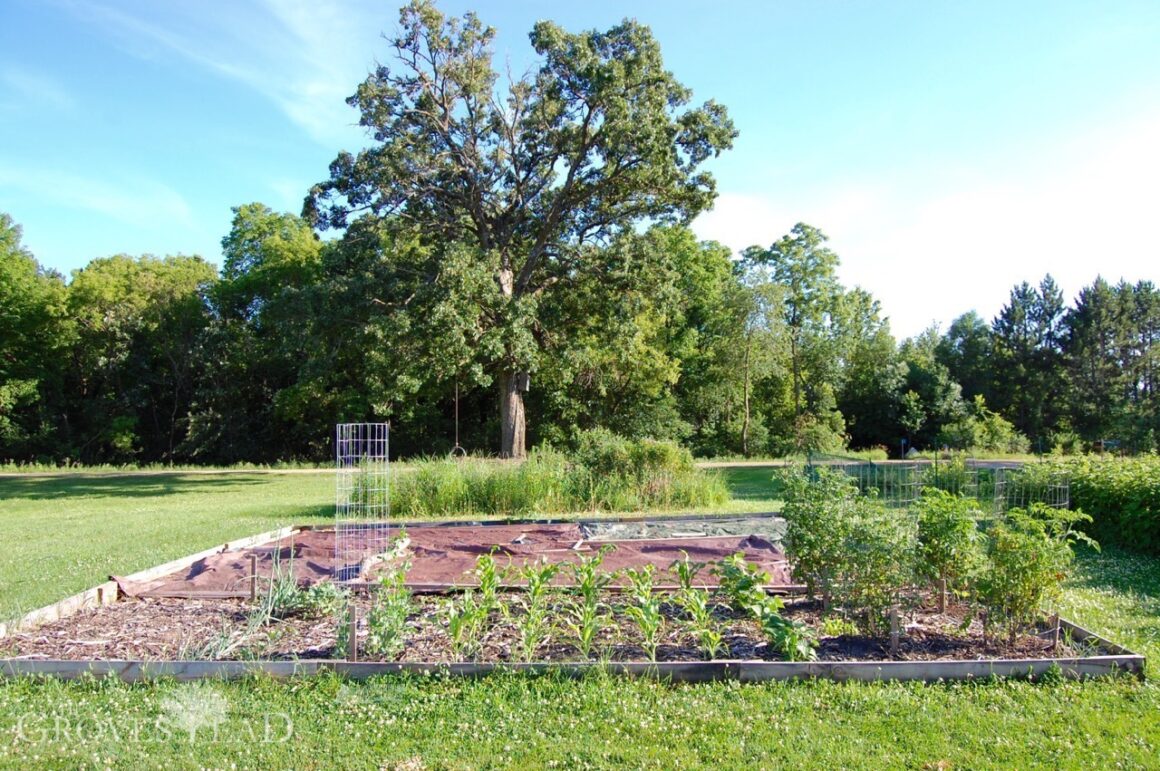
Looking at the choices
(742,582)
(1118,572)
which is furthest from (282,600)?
(1118,572)

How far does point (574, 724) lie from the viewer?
352 cm

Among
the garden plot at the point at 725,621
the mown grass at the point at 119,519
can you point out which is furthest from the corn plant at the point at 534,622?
the mown grass at the point at 119,519

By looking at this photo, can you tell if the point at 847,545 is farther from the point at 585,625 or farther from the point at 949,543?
the point at 585,625

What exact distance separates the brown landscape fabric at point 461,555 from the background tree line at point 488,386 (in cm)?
1298

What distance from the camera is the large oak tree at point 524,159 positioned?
18.1 metres

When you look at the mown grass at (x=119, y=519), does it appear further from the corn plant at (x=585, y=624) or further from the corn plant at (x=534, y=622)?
the corn plant at (x=585, y=624)

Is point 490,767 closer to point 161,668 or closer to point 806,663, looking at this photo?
point 806,663

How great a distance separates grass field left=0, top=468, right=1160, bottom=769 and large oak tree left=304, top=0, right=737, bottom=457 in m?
14.0

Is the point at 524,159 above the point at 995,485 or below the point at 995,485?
above

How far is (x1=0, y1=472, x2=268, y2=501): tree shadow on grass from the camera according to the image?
17.4 meters

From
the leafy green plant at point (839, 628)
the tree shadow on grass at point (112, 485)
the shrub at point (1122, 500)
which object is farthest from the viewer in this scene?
the tree shadow on grass at point (112, 485)

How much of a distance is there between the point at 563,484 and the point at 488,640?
728cm

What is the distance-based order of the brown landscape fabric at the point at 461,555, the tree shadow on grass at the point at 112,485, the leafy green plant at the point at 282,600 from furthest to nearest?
the tree shadow on grass at the point at 112,485 → the brown landscape fabric at the point at 461,555 → the leafy green plant at the point at 282,600

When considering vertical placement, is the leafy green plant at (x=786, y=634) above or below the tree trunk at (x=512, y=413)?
below
